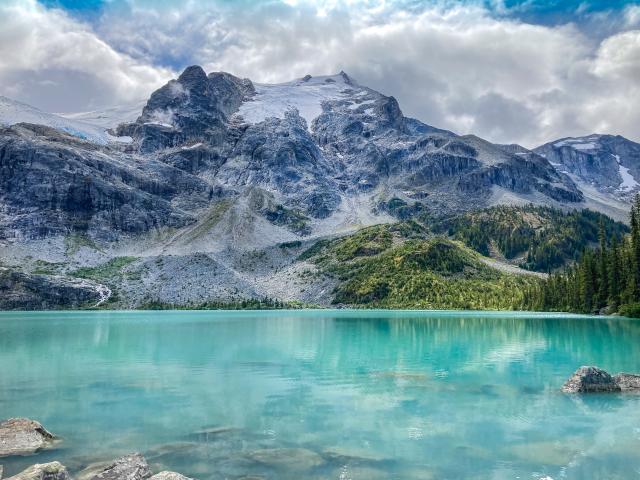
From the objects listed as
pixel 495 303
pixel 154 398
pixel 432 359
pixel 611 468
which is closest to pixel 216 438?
pixel 154 398

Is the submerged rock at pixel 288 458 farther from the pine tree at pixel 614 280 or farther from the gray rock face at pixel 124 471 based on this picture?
the pine tree at pixel 614 280

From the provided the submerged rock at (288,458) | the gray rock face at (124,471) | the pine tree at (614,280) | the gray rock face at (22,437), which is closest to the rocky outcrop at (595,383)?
the submerged rock at (288,458)

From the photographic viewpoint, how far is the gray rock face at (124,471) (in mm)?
16909

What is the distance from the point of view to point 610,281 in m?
118

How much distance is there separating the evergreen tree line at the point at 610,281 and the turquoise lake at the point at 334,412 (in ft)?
210

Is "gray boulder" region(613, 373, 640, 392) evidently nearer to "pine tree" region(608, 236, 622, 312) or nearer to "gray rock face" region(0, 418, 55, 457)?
"gray rock face" region(0, 418, 55, 457)

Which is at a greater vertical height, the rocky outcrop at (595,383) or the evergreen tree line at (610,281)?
the evergreen tree line at (610,281)

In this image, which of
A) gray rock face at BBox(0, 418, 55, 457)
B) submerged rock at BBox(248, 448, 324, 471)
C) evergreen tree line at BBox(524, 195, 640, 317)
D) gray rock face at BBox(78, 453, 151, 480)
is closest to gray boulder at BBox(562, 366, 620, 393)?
submerged rock at BBox(248, 448, 324, 471)

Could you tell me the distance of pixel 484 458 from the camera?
19.8 m

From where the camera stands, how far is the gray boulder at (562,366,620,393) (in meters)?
31.7

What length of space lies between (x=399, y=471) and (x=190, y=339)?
5747 cm

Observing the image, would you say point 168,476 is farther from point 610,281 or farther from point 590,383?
point 610,281

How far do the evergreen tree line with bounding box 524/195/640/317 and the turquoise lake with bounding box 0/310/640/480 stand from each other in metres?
63.9

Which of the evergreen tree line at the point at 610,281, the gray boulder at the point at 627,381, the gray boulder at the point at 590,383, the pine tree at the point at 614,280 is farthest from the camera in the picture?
the pine tree at the point at 614,280
